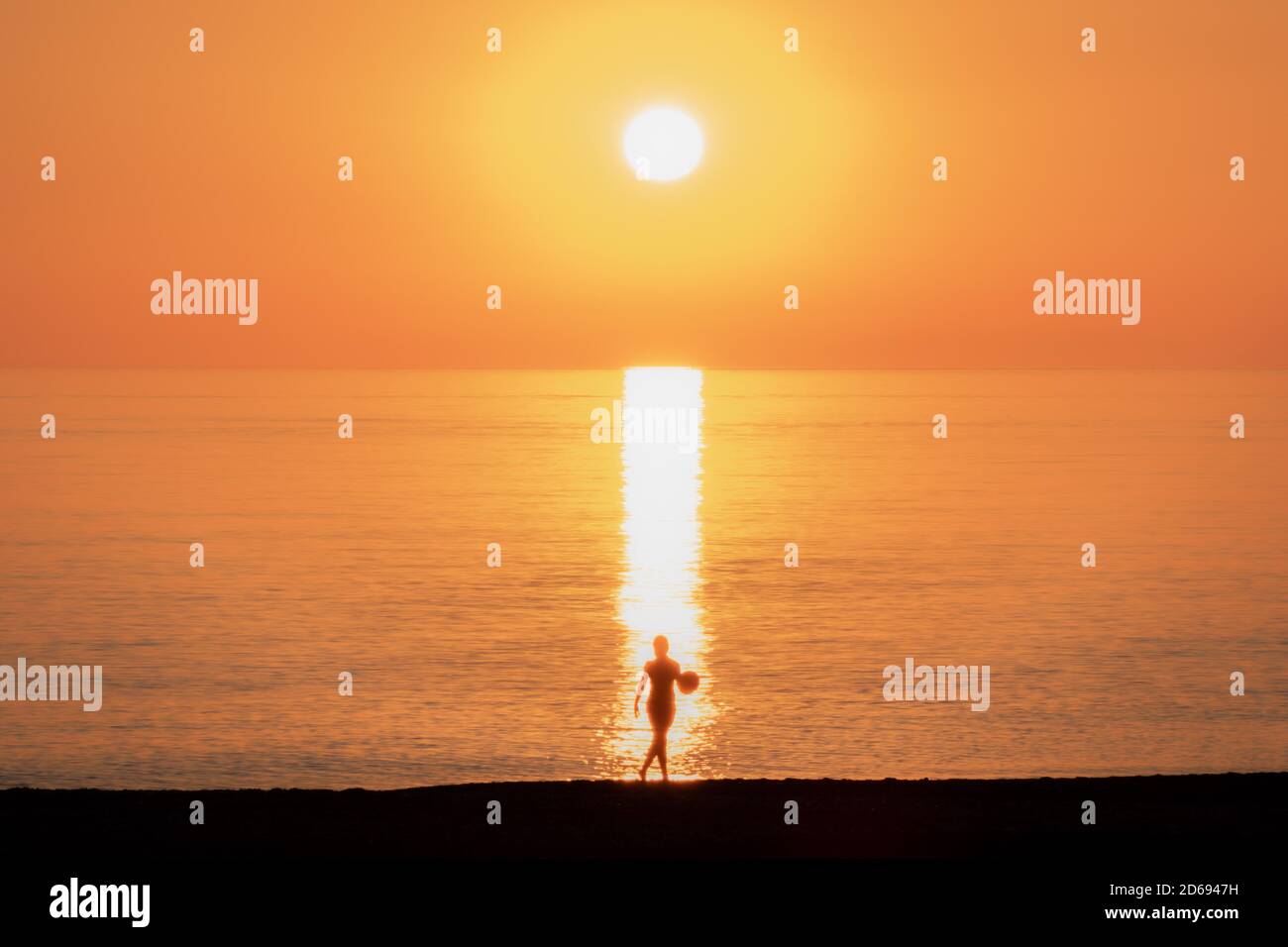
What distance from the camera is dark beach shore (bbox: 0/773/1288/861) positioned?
54.5 ft

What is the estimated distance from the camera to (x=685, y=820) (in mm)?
18266

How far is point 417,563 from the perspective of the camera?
238ft

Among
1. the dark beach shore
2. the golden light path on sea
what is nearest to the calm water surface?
the golden light path on sea

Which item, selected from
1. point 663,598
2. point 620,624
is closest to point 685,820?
point 620,624

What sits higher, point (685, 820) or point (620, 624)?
point (620, 624)

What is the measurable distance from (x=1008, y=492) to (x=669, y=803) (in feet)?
320

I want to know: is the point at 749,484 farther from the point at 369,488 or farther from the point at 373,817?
the point at 373,817

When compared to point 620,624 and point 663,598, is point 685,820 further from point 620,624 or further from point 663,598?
point 663,598

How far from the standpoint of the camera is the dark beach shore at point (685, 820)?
16609 millimetres

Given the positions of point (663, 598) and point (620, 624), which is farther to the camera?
point (663, 598)

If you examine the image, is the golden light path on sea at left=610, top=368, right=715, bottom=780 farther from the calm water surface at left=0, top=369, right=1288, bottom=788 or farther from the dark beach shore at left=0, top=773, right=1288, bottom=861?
the dark beach shore at left=0, top=773, right=1288, bottom=861

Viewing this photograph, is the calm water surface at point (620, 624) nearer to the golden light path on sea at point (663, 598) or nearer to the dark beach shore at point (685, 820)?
the golden light path on sea at point (663, 598)

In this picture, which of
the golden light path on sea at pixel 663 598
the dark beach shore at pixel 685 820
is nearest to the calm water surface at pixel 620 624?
the golden light path on sea at pixel 663 598

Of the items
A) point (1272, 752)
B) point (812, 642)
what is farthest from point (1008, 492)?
point (1272, 752)
